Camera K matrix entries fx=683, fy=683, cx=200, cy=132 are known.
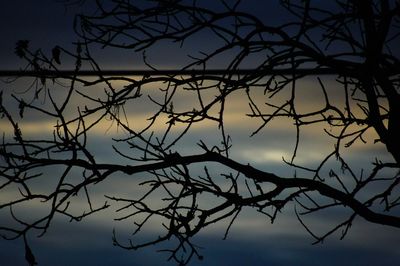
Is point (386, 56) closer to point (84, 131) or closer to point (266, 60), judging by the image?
point (266, 60)

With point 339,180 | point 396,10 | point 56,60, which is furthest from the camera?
point 339,180

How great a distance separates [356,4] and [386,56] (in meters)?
0.48

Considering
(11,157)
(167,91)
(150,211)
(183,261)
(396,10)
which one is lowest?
(183,261)

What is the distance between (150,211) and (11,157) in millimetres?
1149

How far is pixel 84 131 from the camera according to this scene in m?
5.18

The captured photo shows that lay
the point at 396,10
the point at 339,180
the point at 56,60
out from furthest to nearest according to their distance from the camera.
→ 1. the point at 339,180
2. the point at 56,60
3. the point at 396,10

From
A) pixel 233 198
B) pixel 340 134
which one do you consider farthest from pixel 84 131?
pixel 340 134

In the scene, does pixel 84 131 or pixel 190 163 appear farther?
pixel 190 163

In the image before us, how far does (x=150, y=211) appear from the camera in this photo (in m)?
5.39

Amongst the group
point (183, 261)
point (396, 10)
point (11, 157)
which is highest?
point (396, 10)

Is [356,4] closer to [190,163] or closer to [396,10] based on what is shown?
[396,10]

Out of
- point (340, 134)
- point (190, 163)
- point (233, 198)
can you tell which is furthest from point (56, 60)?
point (340, 134)

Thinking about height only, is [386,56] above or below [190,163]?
above

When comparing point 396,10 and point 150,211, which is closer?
point 396,10
